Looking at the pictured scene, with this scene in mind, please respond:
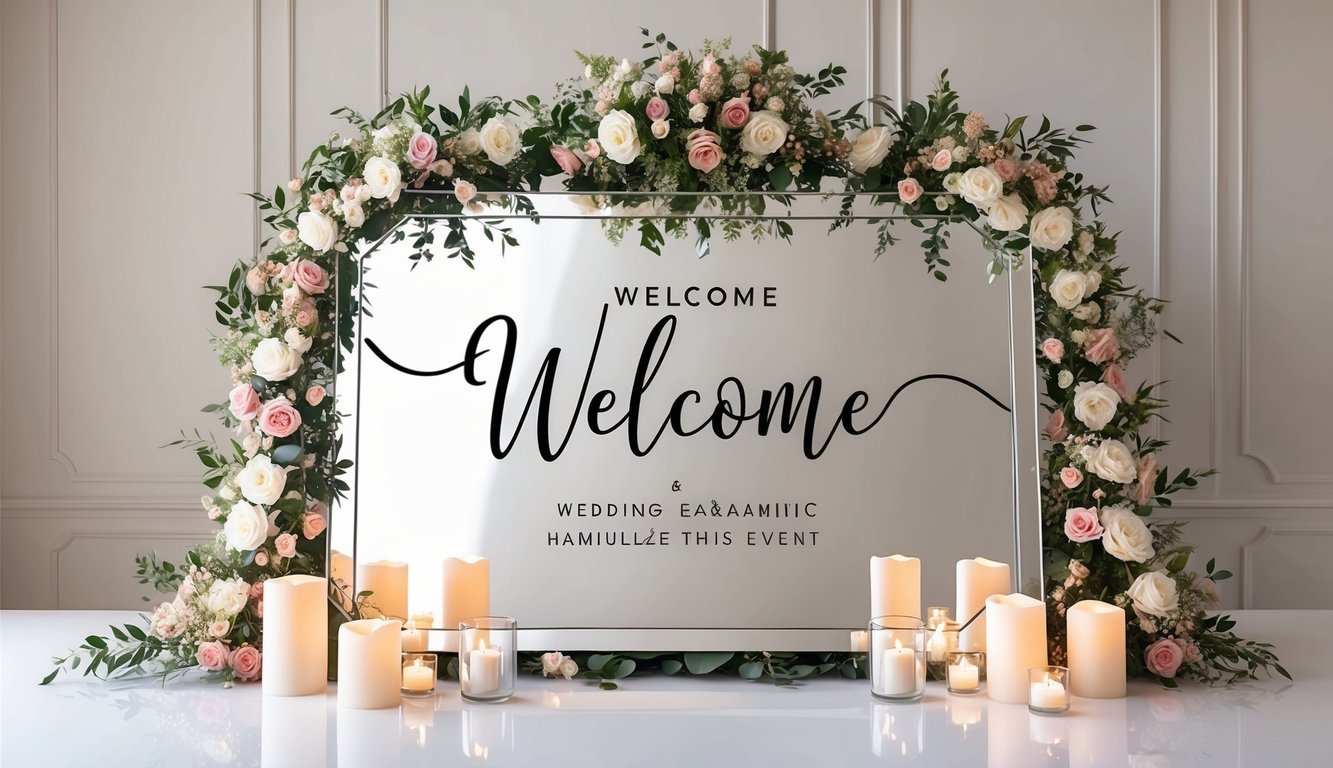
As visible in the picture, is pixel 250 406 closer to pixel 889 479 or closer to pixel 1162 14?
pixel 889 479

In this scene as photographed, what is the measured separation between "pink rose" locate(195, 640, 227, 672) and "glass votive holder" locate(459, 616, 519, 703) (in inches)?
19.5

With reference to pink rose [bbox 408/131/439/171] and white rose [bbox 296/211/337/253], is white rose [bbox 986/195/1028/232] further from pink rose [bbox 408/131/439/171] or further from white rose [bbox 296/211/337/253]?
white rose [bbox 296/211/337/253]

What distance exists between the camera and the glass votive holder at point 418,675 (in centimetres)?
176

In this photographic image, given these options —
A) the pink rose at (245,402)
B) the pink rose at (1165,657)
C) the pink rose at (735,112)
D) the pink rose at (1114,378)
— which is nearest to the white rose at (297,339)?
the pink rose at (245,402)

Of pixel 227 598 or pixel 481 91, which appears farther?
pixel 481 91

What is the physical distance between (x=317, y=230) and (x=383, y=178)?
170 millimetres

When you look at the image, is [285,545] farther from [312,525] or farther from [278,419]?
[278,419]

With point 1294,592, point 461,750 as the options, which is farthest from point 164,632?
point 1294,592

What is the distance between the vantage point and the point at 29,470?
10.9 ft

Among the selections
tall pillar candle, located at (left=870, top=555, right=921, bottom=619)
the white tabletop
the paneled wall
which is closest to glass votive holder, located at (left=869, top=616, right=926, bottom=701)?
the white tabletop

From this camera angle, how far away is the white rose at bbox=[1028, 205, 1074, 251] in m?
1.95

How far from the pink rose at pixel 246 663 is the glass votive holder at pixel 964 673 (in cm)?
131

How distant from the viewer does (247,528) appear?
73.7 inches

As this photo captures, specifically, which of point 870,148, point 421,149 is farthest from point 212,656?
point 870,148
